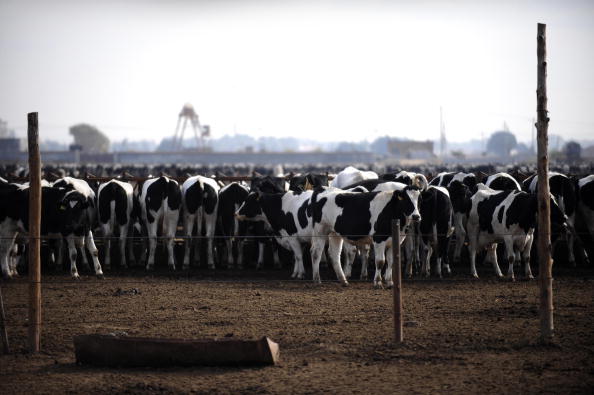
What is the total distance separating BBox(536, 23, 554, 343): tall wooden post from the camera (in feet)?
34.0

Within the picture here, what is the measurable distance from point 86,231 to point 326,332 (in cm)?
913

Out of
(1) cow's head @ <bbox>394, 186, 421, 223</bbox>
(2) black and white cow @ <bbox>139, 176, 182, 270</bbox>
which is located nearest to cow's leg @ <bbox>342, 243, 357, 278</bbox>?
(1) cow's head @ <bbox>394, 186, 421, 223</bbox>

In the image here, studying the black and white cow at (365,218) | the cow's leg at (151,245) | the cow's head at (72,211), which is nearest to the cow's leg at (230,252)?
the cow's leg at (151,245)

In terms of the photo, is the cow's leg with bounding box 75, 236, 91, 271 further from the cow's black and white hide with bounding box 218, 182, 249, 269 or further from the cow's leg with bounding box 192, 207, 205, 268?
the cow's black and white hide with bounding box 218, 182, 249, 269

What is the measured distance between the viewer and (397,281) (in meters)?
10.2

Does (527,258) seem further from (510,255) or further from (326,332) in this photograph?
(326,332)

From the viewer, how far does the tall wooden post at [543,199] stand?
10352 mm

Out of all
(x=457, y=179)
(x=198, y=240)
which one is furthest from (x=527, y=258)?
(x=198, y=240)

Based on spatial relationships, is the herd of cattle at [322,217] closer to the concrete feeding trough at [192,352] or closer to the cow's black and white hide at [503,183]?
the cow's black and white hide at [503,183]

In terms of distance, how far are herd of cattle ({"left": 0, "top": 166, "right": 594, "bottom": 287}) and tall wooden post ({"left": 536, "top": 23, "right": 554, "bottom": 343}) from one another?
3774 millimetres

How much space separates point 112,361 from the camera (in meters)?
9.44

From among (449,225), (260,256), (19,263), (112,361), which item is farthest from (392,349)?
(19,263)

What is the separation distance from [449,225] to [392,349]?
8.16m

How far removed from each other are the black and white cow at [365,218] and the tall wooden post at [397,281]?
4989mm
